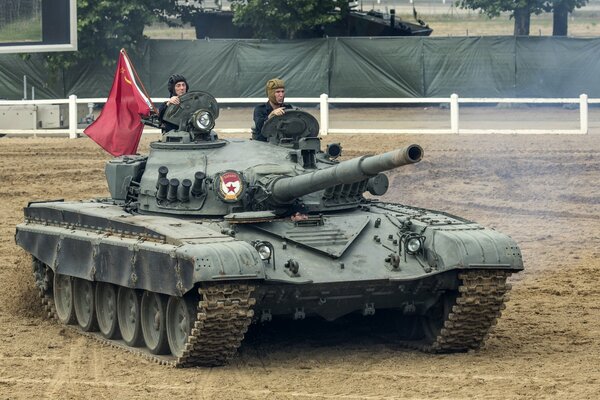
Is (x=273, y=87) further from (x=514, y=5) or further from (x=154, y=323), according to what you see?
(x=514, y=5)

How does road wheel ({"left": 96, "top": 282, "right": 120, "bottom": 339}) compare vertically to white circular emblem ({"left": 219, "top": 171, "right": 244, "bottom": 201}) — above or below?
below

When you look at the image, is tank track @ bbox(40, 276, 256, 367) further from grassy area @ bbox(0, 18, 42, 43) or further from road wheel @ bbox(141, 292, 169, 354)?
grassy area @ bbox(0, 18, 42, 43)

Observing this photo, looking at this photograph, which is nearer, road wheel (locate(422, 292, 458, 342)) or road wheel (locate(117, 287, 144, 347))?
road wheel (locate(422, 292, 458, 342))

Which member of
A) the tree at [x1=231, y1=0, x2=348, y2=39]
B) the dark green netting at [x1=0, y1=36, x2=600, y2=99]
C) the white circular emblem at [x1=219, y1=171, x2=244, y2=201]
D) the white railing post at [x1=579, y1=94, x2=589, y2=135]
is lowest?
the white circular emblem at [x1=219, y1=171, x2=244, y2=201]

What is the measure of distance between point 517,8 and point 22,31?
2478 centimetres

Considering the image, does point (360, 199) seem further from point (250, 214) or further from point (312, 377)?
point (312, 377)

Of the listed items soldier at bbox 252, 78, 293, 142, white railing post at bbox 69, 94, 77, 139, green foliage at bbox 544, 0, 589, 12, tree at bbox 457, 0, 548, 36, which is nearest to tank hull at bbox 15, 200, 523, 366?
soldier at bbox 252, 78, 293, 142

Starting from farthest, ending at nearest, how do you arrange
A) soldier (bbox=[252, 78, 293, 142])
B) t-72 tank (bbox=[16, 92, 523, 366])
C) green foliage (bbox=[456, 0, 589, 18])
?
green foliage (bbox=[456, 0, 589, 18])
soldier (bbox=[252, 78, 293, 142])
t-72 tank (bbox=[16, 92, 523, 366])

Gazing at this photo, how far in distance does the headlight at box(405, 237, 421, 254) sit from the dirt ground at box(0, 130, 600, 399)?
106cm

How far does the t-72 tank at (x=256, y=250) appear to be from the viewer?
14.1 meters

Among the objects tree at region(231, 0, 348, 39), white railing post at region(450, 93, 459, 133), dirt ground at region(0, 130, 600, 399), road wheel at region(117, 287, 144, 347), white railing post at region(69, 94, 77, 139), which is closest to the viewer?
dirt ground at region(0, 130, 600, 399)

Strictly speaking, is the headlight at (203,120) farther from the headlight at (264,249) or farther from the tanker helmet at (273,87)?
the headlight at (264,249)

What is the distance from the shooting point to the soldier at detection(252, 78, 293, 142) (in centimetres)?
1716

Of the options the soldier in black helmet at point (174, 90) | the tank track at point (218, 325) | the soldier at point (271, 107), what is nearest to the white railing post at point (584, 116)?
the soldier in black helmet at point (174, 90)
